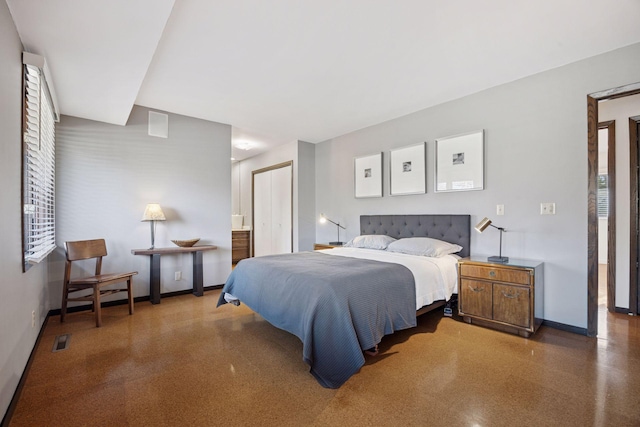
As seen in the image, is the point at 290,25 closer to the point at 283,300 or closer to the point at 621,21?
the point at 283,300

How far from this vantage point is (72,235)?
11.7ft

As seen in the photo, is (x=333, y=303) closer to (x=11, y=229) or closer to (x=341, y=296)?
(x=341, y=296)

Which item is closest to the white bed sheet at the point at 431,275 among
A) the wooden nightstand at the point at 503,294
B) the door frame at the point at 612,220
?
the wooden nightstand at the point at 503,294

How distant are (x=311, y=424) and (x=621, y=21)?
11.4 ft

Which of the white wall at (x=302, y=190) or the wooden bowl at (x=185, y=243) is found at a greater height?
the white wall at (x=302, y=190)

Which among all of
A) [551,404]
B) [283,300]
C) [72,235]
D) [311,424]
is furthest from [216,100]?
[551,404]

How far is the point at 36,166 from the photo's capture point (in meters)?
2.57

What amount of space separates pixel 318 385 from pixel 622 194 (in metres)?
3.92

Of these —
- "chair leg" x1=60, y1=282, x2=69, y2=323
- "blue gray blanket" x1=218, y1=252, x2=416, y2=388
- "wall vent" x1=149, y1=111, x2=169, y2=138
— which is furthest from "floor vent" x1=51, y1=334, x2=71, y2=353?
"wall vent" x1=149, y1=111, x2=169, y2=138

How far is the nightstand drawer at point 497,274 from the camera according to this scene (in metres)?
2.73

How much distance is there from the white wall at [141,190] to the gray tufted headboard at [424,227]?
225 cm

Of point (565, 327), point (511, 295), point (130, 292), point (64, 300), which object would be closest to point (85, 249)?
point (64, 300)

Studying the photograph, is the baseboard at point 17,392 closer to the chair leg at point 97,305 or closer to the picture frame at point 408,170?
the chair leg at point 97,305

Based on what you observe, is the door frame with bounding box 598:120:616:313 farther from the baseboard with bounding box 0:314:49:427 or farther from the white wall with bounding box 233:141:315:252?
the baseboard with bounding box 0:314:49:427
